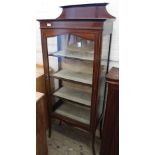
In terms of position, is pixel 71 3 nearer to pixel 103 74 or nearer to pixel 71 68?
pixel 71 68

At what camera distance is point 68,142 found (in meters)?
1.91

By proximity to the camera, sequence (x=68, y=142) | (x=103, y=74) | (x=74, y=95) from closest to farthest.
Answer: (x=103, y=74) → (x=74, y=95) → (x=68, y=142)

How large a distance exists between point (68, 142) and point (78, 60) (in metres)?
1.05

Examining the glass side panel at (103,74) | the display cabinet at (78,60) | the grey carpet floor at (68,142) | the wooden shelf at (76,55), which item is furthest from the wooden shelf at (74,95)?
the grey carpet floor at (68,142)

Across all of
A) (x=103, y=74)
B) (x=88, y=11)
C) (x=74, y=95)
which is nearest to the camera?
(x=88, y=11)

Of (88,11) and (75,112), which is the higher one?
(88,11)

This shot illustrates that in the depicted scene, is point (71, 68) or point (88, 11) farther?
point (71, 68)

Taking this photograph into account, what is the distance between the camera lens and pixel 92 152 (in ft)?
5.72

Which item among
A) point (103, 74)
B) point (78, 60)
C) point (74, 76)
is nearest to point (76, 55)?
point (78, 60)

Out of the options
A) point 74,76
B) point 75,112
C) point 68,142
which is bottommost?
point 68,142

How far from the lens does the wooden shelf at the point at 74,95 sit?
1.64m
